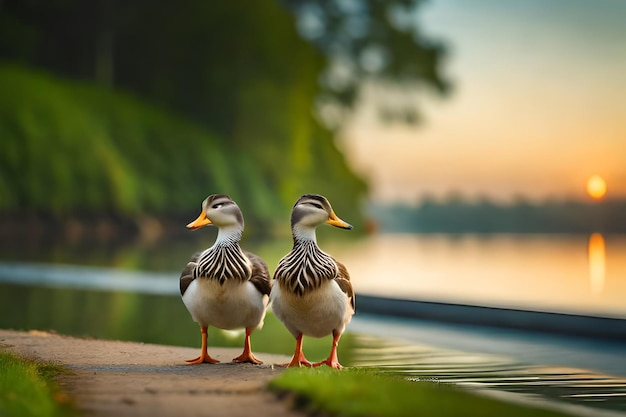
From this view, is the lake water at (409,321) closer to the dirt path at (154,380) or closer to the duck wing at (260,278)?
the duck wing at (260,278)

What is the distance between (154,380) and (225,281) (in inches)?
50.7

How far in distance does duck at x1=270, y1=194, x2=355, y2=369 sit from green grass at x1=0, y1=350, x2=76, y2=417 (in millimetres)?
1696

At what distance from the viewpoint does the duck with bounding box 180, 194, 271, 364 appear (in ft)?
27.5

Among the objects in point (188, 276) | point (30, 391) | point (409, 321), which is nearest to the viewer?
point (30, 391)

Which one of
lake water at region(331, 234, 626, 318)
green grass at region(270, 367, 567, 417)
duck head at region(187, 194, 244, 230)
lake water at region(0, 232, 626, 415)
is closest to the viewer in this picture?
green grass at region(270, 367, 567, 417)

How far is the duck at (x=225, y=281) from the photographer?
27.5 ft

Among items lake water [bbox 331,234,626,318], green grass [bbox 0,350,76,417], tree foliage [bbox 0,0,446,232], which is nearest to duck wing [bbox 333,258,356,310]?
green grass [bbox 0,350,76,417]

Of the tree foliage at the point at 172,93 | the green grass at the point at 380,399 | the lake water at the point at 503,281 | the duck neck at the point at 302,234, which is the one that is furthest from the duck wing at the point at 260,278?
the tree foliage at the point at 172,93

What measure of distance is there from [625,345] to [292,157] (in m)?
50.1

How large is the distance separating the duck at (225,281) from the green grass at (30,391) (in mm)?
1192

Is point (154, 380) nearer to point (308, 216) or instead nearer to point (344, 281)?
point (308, 216)

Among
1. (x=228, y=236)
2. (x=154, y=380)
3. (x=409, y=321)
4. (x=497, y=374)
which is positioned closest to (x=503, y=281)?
(x=409, y=321)

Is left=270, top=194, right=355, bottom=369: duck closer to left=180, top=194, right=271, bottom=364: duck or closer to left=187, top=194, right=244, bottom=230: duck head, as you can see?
left=180, top=194, right=271, bottom=364: duck

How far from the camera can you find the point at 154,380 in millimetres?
7270
